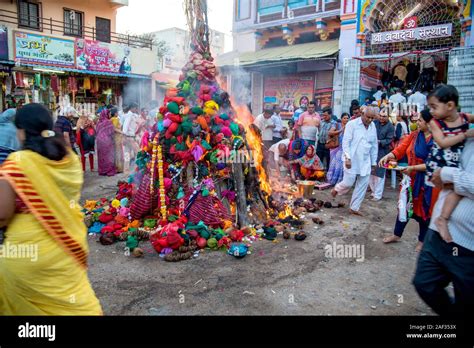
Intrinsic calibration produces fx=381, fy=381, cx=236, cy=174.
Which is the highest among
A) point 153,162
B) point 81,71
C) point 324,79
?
point 81,71

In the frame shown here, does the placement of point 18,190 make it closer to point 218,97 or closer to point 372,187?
point 218,97

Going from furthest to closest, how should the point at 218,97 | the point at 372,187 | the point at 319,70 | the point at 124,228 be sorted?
1. the point at 319,70
2. the point at 372,187
3. the point at 218,97
4. the point at 124,228

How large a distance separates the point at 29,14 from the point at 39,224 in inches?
Result: 796

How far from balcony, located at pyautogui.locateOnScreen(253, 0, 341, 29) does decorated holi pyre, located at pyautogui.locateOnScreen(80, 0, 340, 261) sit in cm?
987

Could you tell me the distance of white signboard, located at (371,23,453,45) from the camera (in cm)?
1166

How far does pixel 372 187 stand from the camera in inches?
342

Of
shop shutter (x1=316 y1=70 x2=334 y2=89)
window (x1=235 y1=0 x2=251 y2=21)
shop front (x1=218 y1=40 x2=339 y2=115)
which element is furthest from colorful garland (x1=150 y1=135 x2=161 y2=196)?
window (x1=235 y1=0 x2=251 y2=21)

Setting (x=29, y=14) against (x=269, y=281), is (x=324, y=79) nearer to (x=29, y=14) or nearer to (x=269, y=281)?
(x=269, y=281)

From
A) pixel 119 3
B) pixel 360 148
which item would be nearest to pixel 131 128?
pixel 360 148

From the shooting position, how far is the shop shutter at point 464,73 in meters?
11.1

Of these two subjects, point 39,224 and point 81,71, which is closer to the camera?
point 39,224

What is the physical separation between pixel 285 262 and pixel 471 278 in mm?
2646

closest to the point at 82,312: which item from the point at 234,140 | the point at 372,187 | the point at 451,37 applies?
the point at 234,140

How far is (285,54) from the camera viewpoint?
15602mm
